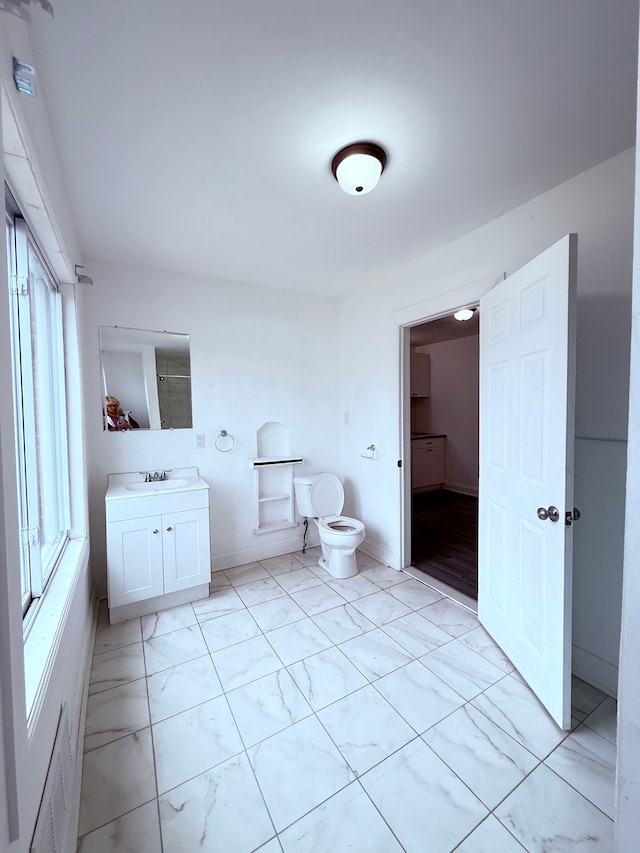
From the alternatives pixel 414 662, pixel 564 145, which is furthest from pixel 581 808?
pixel 564 145

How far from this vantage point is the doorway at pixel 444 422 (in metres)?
4.64

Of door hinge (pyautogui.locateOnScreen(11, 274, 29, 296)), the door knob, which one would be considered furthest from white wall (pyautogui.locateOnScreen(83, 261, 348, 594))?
the door knob

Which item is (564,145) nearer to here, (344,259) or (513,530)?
(344,259)

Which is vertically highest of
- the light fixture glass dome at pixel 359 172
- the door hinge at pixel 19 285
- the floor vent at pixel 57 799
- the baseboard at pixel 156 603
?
the light fixture glass dome at pixel 359 172

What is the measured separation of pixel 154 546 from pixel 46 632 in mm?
1184

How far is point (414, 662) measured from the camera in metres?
1.81

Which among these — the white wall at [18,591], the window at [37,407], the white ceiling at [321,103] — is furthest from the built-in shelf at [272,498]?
the white ceiling at [321,103]

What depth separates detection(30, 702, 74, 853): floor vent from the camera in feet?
2.53

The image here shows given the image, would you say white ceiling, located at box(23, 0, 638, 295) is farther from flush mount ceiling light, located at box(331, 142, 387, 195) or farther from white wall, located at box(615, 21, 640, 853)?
white wall, located at box(615, 21, 640, 853)

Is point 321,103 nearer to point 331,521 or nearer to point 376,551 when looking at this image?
point 331,521

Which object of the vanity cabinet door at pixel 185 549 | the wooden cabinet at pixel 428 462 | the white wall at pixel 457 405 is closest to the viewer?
the vanity cabinet door at pixel 185 549

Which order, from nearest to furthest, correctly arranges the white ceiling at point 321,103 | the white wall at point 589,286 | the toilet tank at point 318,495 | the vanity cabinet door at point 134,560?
the white ceiling at point 321,103 < the white wall at point 589,286 < the vanity cabinet door at point 134,560 < the toilet tank at point 318,495

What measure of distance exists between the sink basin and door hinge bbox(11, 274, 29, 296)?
4.58 ft

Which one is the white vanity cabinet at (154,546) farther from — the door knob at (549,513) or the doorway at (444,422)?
the doorway at (444,422)
